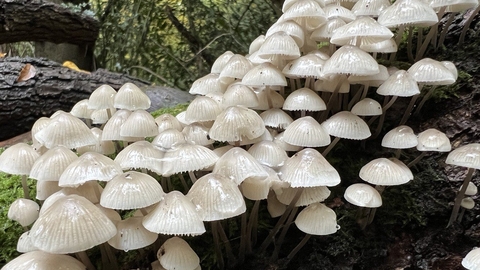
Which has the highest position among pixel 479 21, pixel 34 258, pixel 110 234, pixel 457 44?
pixel 479 21

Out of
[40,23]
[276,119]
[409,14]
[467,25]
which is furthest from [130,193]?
[40,23]

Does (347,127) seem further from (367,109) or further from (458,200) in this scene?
(458,200)

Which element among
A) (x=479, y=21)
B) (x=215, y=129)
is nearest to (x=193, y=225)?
(x=215, y=129)

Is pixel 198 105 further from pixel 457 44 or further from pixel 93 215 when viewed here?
pixel 457 44

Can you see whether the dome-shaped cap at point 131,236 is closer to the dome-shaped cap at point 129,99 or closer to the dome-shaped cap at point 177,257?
the dome-shaped cap at point 177,257

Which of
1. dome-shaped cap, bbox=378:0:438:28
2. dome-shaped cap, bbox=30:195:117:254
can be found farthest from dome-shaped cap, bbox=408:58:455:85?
dome-shaped cap, bbox=30:195:117:254

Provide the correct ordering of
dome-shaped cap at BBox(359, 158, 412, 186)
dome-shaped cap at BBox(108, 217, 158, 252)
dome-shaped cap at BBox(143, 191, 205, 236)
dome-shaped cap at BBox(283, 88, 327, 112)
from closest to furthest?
dome-shaped cap at BBox(143, 191, 205, 236)
dome-shaped cap at BBox(108, 217, 158, 252)
dome-shaped cap at BBox(359, 158, 412, 186)
dome-shaped cap at BBox(283, 88, 327, 112)

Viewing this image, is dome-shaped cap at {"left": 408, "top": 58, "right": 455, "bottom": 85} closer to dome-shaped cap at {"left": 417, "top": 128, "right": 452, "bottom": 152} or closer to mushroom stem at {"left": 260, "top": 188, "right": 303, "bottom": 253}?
dome-shaped cap at {"left": 417, "top": 128, "right": 452, "bottom": 152}
